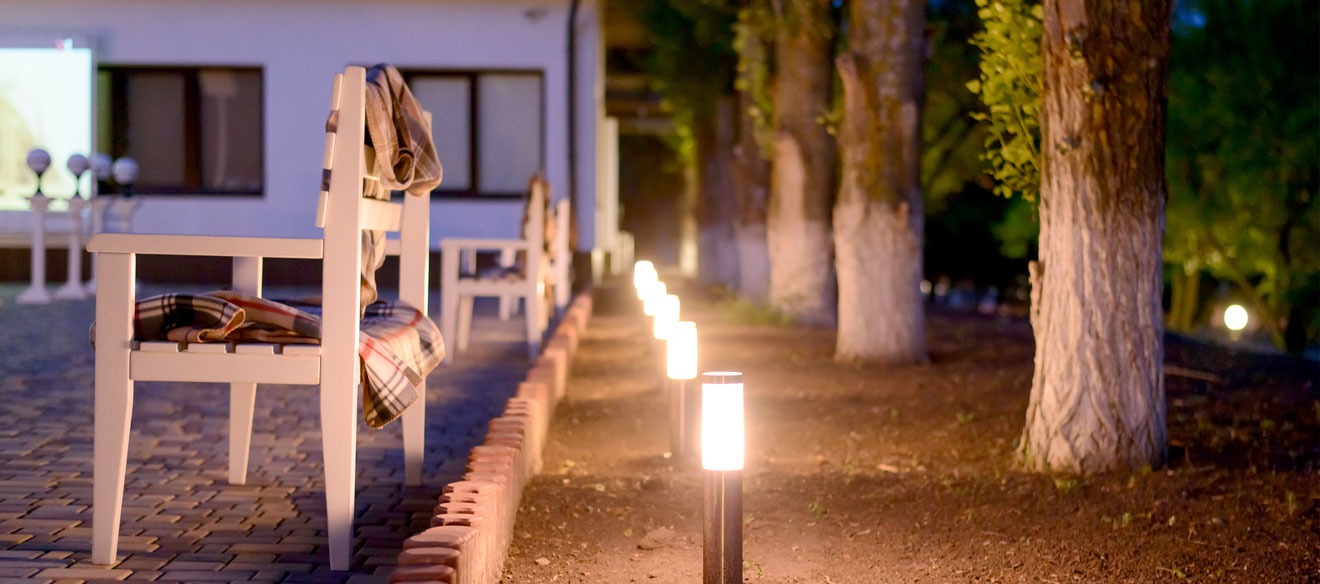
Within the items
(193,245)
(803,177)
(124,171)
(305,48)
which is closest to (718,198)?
(305,48)

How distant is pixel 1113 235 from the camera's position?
4.99 metres

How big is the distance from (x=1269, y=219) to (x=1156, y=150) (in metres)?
15.1

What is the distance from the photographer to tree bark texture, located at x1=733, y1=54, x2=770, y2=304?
16141mm

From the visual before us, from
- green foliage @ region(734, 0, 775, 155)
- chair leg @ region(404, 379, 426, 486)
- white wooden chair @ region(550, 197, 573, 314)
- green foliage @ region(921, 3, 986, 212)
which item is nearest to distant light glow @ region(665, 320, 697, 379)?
chair leg @ region(404, 379, 426, 486)

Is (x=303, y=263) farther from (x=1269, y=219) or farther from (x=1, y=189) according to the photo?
(x=1269, y=219)

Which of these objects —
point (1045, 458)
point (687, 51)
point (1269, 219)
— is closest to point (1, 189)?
point (687, 51)

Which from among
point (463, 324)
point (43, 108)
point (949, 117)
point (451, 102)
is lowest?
point (463, 324)

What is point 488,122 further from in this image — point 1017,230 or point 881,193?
point 1017,230

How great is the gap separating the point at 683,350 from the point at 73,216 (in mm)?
10119

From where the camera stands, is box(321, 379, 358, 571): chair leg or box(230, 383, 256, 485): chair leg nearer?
box(321, 379, 358, 571): chair leg

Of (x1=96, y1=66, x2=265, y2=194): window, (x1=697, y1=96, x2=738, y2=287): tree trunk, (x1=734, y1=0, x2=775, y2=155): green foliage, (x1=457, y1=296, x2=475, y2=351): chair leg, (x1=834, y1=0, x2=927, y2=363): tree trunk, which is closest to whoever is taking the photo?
(x1=834, y1=0, x2=927, y2=363): tree trunk

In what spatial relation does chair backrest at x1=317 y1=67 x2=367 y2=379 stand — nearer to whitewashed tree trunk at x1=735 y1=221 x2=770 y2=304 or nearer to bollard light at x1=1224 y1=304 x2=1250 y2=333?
whitewashed tree trunk at x1=735 y1=221 x2=770 y2=304

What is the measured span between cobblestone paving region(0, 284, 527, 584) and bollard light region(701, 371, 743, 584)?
3.28 feet

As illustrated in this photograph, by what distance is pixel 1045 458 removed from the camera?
16.7 feet
